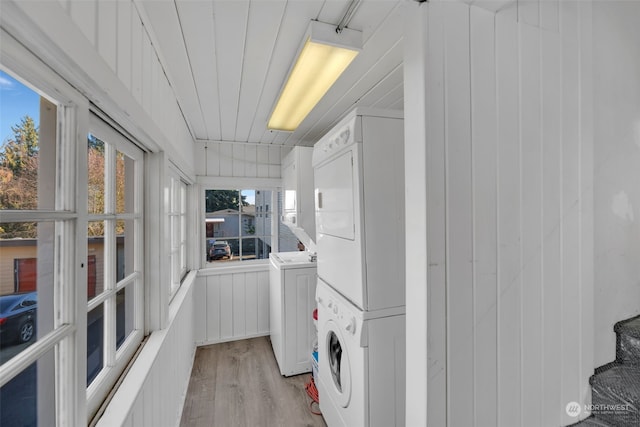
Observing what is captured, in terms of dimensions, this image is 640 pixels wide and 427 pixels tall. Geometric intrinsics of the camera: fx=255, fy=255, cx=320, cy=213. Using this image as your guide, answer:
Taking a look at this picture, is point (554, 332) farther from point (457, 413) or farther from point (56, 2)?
point (56, 2)

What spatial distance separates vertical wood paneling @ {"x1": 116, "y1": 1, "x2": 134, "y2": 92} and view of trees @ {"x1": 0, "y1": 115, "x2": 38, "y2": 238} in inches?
15.0

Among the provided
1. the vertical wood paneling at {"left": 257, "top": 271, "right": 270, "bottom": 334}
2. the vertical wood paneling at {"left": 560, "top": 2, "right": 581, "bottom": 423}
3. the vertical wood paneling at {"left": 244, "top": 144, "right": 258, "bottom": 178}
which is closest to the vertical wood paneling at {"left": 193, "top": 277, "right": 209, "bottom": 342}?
the vertical wood paneling at {"left": 257, "top": 271, "right": 270, "bottom": 334}

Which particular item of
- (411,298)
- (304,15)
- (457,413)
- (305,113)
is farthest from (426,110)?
(305,113)

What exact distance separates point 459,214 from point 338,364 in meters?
1.39

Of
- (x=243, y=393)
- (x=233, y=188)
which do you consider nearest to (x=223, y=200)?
(x=233, y=188)

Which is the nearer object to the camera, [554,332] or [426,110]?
[426,110]

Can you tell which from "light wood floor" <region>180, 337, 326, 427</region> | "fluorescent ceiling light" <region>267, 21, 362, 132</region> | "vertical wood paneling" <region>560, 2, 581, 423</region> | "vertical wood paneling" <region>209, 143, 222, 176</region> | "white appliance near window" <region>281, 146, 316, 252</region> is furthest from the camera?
"vertical wood paneling" <region>209, 143, 222, 176</region>

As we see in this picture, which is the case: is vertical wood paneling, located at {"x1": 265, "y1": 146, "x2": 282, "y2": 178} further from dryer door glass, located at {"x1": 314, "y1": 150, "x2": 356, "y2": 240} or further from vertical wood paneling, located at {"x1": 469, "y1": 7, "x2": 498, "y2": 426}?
vertical wood paneling, located at {"x1": 469, "y1": 7, "x2": 498, "y2": 426}

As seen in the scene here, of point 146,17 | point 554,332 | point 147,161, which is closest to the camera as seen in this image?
point 554,332

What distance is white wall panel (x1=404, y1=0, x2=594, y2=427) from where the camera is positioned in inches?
30.4

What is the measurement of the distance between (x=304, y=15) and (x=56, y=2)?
87 centimetres

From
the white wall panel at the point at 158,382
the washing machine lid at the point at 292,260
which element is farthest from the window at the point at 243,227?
the white wall panel at the point at 158,382

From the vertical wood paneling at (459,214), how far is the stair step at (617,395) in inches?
25.0

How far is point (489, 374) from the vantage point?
2.74 feet
